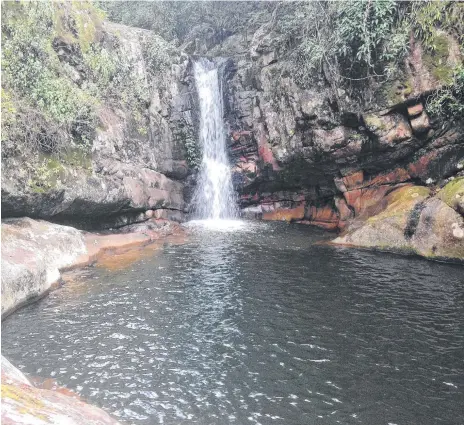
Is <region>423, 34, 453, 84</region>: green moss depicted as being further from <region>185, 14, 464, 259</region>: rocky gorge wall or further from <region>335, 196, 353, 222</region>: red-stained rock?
<region>335, 196, 353, 222</region>: red-stained rock

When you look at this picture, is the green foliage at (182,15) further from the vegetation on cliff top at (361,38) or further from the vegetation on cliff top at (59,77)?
the vegetation on cliff top at (59,77)

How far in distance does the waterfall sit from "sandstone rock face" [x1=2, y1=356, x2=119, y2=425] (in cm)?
1957

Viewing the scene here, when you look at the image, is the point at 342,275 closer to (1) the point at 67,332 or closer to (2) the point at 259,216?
(1) the point at 67,332

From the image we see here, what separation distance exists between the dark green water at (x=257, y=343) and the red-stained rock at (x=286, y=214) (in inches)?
442

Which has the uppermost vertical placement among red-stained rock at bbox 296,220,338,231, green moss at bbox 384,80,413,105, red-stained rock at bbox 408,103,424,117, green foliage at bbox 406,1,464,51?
green foliage at bbox 406,1,464,51

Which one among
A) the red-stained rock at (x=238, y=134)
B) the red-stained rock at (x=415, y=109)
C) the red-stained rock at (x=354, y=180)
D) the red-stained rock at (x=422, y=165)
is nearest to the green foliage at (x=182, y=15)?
the red-stained rock at (x=238, y=134)

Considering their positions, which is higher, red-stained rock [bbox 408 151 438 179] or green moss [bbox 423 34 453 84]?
green moss [bbox 423 34 453 84]

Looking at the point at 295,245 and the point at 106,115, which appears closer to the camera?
the point at 295,245

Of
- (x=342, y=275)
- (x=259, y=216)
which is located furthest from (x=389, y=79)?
(x=259, y=216)

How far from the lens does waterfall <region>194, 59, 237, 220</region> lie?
2547 centimetres

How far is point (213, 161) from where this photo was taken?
26000mm

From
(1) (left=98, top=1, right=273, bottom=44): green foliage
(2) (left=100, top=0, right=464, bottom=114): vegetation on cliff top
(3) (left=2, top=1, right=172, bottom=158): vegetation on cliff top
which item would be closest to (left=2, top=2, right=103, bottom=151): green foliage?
(3) (left=2, top=1, right=172, bottom=158): vegetation on cliff top

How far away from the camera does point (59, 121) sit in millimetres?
15602

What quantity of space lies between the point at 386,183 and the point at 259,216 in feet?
30.3
